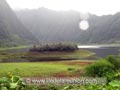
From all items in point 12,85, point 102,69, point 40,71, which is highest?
point 12,85

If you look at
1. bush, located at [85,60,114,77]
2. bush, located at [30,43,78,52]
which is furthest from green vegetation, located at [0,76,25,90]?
bush, located at [30,43,78,52]

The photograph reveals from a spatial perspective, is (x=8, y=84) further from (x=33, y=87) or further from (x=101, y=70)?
(x=101, y=70)

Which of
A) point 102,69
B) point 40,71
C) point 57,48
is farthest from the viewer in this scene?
point 57,48

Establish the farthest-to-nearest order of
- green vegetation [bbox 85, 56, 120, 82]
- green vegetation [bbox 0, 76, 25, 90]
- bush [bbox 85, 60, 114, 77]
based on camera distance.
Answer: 1. bush [bbox 85, 60, 114, 77]
2. green vegetation [bbox 85, 56, 120, 82]
3. green vegetation [bbox 0, 76, 25, 90]

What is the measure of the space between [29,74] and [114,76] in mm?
14193

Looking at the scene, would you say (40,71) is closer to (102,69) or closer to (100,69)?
(100,69)

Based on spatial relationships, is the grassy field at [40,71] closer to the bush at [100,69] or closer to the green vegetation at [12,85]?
the bush at [100,69]

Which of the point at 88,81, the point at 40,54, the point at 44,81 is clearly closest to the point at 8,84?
the point at 44,81

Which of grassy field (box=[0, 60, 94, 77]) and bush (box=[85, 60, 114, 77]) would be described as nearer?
bush (box=[85, 60, 114, 77])

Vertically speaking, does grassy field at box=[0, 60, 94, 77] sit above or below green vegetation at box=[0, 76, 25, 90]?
below

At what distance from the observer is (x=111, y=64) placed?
40375 millimetres

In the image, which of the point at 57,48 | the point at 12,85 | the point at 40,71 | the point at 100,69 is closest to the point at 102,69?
the point at 100,69

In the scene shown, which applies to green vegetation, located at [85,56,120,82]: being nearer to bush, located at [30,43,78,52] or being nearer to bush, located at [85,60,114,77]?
bush, located at [85,60,114,77]

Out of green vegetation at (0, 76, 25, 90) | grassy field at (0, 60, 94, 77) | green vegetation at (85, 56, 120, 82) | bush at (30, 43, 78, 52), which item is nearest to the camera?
green vegetation at (0, 76, 25, 90)
